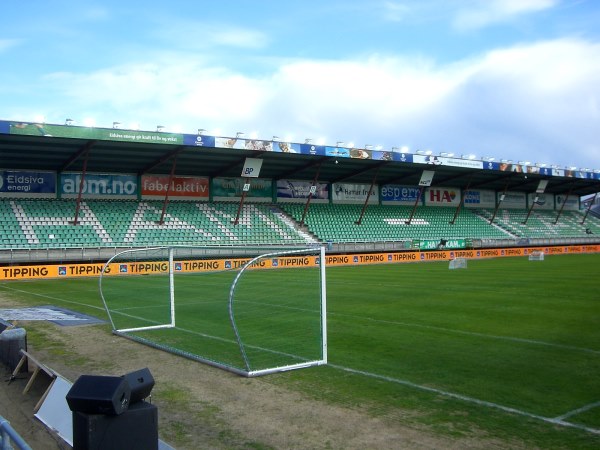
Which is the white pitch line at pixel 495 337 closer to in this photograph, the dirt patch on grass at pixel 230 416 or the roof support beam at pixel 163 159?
the dirt patch on grass at pixel 230 416

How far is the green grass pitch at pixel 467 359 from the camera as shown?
6711 millimetres

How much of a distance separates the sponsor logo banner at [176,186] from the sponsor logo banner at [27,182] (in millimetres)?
6764

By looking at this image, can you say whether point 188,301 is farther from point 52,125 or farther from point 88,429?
point 52,125

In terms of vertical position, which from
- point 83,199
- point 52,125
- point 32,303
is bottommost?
point 32,303

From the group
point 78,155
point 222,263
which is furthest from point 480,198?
point 78,155

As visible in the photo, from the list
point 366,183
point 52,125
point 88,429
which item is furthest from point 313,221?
point 88,429

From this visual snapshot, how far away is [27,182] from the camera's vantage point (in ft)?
125

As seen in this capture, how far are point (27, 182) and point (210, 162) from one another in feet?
42.0

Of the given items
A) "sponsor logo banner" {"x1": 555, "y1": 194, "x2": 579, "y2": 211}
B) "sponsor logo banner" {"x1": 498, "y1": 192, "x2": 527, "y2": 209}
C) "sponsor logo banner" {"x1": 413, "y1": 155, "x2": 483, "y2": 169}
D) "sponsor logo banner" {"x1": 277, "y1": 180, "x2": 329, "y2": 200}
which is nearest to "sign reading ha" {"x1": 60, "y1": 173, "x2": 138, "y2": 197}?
"sponsor logo banner" {"x1": 277, "y1": 180, "x2": 329, "y2": 200}

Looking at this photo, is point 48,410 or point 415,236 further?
point 415,236

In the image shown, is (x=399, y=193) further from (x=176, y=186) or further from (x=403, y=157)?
(x=176, y=186)

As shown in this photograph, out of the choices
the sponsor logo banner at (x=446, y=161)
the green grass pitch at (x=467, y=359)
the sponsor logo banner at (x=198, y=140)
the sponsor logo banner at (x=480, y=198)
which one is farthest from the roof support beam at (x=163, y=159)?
the sponsor logo banner at (x=480, y=198)

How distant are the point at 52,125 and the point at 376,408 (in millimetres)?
29453

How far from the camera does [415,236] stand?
5072cm
